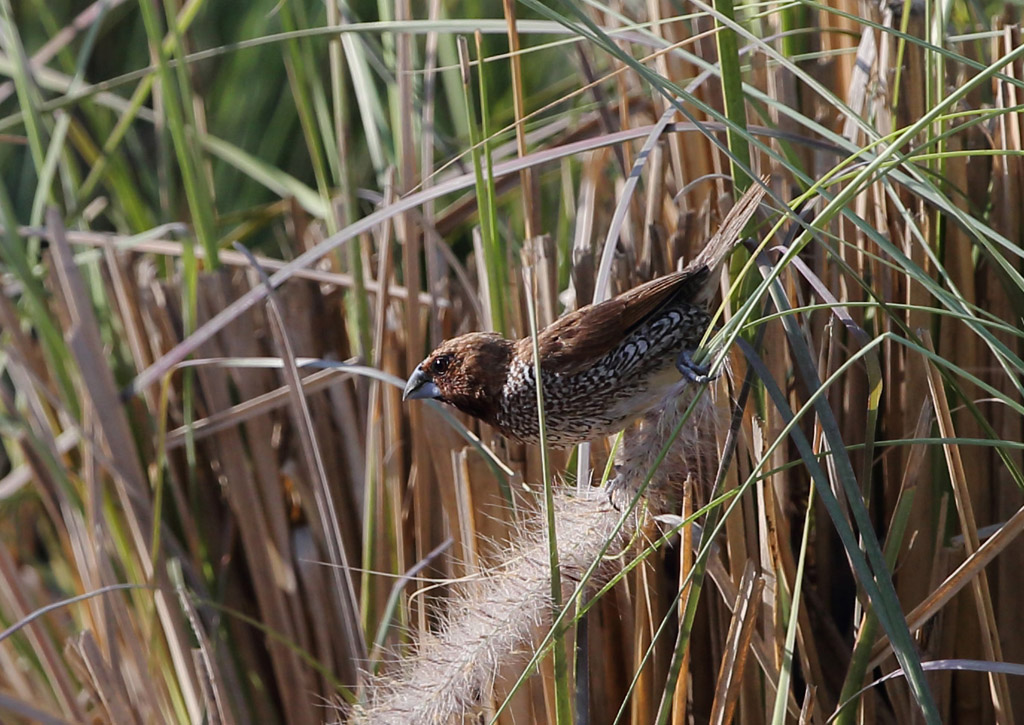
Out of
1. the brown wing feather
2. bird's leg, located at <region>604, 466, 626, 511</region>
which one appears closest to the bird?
the brown wing feather

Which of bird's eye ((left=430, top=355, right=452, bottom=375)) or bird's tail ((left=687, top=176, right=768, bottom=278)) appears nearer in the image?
bird's tail ((left=687, top=176, right=768, bottom=278))

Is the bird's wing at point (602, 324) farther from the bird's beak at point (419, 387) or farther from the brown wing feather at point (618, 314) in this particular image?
the bird's beak at point (419, 387)

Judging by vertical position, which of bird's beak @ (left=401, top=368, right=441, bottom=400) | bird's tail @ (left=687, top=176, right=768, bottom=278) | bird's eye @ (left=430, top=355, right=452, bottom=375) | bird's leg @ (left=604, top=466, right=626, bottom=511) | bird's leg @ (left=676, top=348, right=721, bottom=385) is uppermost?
bird's tail @ (left=687, top=176, right=768, bottom=278)

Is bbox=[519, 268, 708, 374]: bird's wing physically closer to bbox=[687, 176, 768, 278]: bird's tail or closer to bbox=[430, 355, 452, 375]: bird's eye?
bbox=[687, 176, 768, 278]: bird's tail

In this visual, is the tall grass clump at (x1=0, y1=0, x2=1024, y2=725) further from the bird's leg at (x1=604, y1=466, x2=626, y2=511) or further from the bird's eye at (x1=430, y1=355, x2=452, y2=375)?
the bird's eye at (x1=430, y1=355, x2=452, y2=375)

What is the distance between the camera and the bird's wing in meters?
1.56

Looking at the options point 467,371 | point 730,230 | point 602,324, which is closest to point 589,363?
point 602,324

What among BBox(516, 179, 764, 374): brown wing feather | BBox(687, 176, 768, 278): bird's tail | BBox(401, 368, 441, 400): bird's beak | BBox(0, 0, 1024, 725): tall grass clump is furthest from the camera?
BBox(401, 368, 441, 400): bird's beak

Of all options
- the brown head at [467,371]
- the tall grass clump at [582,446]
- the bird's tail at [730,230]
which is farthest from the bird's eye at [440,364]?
the bird's tail at [730,230]

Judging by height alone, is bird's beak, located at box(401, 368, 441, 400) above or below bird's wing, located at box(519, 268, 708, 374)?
below

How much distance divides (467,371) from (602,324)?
29 centimetres

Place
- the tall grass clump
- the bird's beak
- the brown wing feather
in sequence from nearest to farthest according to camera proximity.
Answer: the tall grass clump
the brown wing feather
the bird's beak

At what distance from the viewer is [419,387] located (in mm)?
1766

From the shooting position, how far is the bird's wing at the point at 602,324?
61.3 inches
